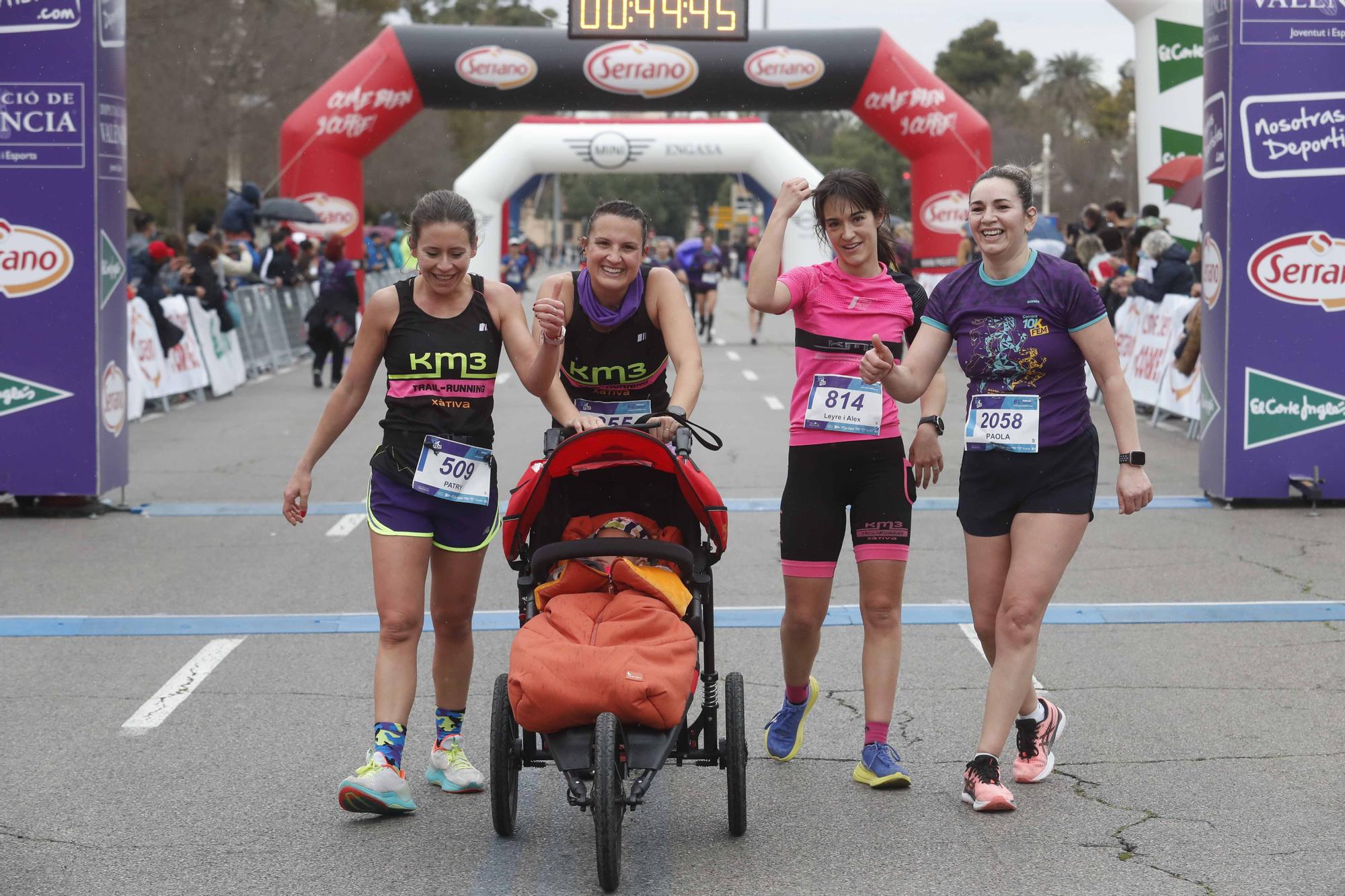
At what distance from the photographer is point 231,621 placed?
7.88 meters

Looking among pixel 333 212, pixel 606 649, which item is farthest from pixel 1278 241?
pixel 333 212

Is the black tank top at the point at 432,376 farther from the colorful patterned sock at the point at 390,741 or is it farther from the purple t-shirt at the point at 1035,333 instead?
the purple t-shirt at the point at 1035,333

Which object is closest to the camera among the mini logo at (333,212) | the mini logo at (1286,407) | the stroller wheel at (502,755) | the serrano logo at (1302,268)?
the stroller wheel at (502,755)

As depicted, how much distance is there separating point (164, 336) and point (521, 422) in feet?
13.7

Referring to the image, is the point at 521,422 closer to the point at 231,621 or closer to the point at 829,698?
the point at 231,621

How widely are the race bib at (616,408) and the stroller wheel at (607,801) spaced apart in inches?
56.2

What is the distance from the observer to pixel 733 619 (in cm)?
788

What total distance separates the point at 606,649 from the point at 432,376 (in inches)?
44.2

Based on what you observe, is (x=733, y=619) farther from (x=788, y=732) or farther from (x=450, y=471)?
(x=450, y=471)

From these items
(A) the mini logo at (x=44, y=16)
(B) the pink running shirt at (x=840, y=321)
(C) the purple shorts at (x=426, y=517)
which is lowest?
(C) the purple shorts at (x=426, y=517)

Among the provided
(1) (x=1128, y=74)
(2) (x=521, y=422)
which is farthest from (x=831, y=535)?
(1) (x=1128, y=74)

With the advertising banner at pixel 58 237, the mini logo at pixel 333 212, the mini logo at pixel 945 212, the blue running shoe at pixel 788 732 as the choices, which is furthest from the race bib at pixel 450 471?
the mini logo at pixel 945 212

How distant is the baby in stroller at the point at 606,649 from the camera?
441cm

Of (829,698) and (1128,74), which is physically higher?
(1128,74)
